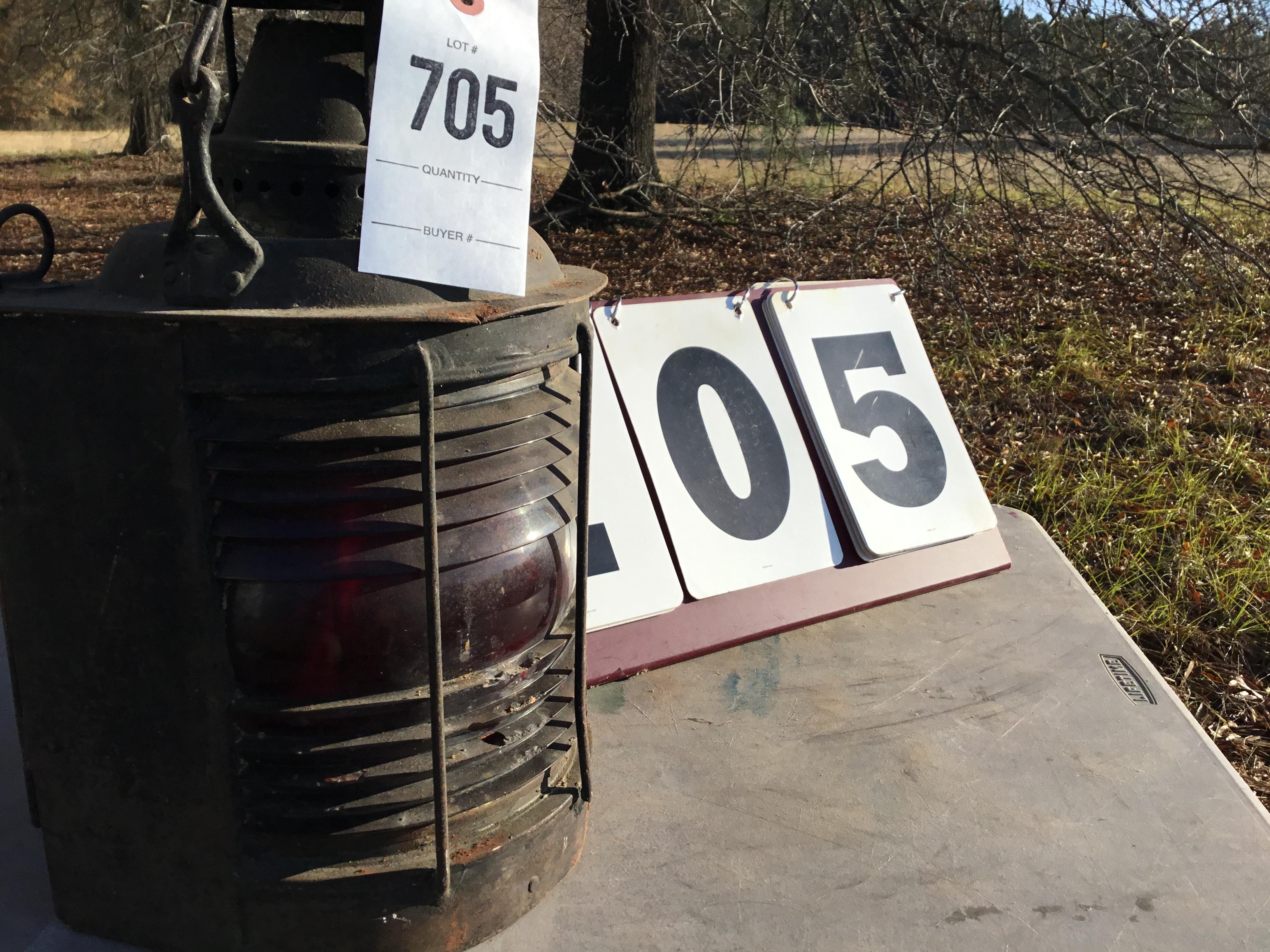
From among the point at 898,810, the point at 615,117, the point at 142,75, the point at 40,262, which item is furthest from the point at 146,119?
the point at 898,810

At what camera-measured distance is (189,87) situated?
1425 millimetres

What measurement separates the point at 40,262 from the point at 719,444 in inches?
72.7

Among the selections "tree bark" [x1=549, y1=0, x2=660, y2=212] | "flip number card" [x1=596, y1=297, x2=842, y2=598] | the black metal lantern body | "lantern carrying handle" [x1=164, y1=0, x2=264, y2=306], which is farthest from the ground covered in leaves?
"lantern carrying handle" [x1=164, y1=0, x2=264, y2=306]

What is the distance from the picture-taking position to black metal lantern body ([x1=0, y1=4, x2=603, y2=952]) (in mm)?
1515

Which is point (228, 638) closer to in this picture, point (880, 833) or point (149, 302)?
point (149, 302)

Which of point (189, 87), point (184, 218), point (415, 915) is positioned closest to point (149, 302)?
point (184, 218)

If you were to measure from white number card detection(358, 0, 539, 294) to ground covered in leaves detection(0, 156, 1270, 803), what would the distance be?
2642mm

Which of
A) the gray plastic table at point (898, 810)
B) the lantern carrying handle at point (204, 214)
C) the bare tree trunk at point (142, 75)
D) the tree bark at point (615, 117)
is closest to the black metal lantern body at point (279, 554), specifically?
the lantern carrying handle at point (204, 214)

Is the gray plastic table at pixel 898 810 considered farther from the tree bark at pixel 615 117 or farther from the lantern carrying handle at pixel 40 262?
the tree bark at pixel 615 117

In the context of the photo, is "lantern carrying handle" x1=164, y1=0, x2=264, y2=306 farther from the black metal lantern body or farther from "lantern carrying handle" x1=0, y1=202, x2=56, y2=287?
"lantern carrying handle" x1=0, y1=202, x2=56, y2=287

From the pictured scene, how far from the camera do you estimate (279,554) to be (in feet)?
5.16

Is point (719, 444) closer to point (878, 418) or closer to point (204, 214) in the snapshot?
point (878, 418)

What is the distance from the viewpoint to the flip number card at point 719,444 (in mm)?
2908

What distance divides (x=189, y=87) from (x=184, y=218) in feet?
0.59
